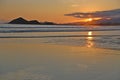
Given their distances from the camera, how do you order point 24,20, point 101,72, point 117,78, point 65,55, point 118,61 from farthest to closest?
1. point 24,20
2. point 65,55
3. point 118,61
4. point 101,72
5. point 117,78

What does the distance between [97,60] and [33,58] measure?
2.15 m

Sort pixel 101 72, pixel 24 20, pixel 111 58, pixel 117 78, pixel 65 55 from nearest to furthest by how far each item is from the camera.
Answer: pixel 117 78, pixel 101 72, pixel 111 58, pixel 65 55, pixel 24 20

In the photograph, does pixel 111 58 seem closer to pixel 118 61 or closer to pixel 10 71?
pixel 118 61

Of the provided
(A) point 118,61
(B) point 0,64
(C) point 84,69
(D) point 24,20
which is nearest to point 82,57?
(A) point 118,61

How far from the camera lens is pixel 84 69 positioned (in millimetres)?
8547

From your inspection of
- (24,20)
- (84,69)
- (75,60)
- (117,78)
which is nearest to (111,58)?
(75,60)

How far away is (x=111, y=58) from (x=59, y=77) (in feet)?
11.5

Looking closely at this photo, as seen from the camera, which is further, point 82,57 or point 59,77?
point 82,57

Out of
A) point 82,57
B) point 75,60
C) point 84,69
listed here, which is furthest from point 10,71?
point 82,57

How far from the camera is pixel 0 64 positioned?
9.27 meters

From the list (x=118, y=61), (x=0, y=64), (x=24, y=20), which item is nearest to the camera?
(x=0, y=64)

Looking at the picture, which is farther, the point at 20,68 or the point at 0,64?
the point at 0,64

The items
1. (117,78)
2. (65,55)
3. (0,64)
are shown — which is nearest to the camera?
(117,78)

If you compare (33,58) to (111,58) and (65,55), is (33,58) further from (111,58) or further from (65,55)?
(111,58)
